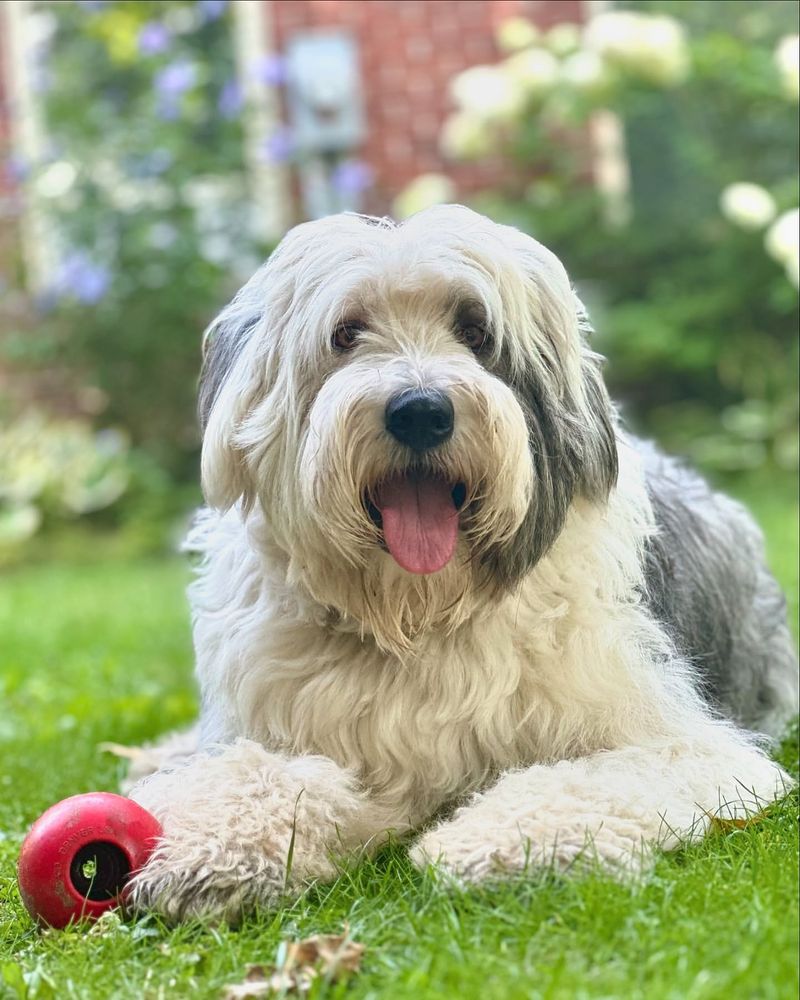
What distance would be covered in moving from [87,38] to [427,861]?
383 inches

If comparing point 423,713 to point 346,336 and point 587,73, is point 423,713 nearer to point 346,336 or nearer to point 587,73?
point 346,336

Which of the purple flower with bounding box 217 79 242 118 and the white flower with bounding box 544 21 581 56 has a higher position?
the white flower with bounding box 544 21 581 56

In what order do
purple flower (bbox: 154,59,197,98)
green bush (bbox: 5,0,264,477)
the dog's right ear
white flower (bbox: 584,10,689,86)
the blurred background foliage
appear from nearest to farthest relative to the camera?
1. the dog's right ear
2. white flower (bbox: 584,10,689,86)
3. the blurred background foliage
4. green bush (bbox: 5,0,264,477)
5. purple flower (bbox: 154,59,197,98)

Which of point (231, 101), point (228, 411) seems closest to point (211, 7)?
point (231, 101)

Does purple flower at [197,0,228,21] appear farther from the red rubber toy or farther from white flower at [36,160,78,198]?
the red rubber toy

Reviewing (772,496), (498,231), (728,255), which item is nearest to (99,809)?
(498,231)

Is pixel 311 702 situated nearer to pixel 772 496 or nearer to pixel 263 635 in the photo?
pixel 263 635

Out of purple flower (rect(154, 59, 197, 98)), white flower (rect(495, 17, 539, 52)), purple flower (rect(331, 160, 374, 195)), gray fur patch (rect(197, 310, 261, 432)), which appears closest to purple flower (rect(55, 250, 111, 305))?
purple flower (rect(154, 59, 197, 98))

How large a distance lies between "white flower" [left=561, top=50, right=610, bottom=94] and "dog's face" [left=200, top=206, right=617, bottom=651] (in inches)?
291

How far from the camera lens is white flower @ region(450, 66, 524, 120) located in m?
10.7

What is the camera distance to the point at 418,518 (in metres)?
2.99

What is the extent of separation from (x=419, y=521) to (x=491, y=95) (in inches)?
324

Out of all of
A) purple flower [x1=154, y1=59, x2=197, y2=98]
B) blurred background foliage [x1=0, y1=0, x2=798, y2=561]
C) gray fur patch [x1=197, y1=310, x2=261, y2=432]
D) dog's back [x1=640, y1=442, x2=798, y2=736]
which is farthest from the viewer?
purple flower [x1=154, y1=59, x2=197, y2=98]

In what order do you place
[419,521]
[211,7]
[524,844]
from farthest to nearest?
[211,7]
[419,521]
[524,844]
